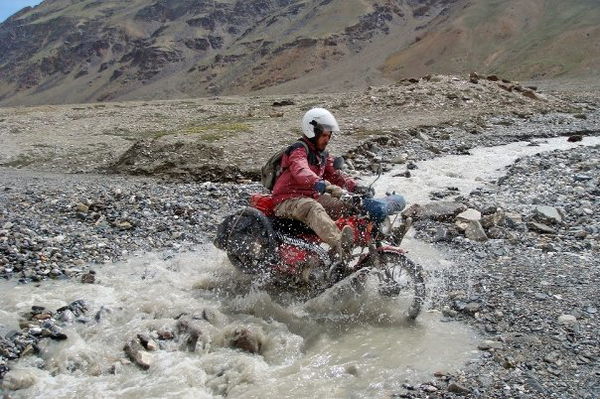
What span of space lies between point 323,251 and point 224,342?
182 cm

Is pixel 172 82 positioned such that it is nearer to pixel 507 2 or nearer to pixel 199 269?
pixel 507 2

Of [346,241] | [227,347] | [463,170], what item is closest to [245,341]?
[227,347]

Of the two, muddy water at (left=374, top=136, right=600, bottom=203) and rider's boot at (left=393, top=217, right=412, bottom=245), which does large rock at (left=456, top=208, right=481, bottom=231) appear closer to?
muddy water at (left=374, top=136, right=600, bottom=203)

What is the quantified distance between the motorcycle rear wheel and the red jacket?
1.33 m

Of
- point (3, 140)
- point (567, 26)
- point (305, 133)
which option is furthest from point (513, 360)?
point (567, 26)

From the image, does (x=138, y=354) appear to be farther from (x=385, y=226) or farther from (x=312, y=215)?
(x=385, y=226)

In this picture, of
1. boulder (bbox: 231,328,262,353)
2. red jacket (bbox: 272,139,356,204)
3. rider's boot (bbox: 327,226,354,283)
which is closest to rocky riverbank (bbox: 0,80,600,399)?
rider's boot (bbox: 327,226,354,283)

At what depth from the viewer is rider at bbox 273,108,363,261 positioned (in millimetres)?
7996

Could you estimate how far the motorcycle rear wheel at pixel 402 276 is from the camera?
26.5ft

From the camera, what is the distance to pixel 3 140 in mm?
31203

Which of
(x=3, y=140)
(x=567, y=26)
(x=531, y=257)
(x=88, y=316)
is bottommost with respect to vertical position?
(x=567, y=26)

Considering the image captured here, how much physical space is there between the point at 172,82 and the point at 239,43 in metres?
26.0

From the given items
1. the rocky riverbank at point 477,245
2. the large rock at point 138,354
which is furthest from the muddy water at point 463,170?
the large rock at point 138,354

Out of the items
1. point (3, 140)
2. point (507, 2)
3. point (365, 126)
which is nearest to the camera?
point (365, 126)
